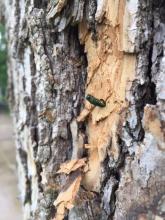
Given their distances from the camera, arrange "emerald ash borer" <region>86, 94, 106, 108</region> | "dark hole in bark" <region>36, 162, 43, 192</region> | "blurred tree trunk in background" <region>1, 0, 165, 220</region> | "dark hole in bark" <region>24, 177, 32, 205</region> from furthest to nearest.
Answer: "dark hole in bark" <region>24, 177, 32, 205</region>, "dark hole in bark" <region>36, 162, 43, 192</region>, "emerald ash borer" <region>86, 94, 106, 108</region>, "blurred tree trunk in background" <region>1, 0, 165, 220</region>

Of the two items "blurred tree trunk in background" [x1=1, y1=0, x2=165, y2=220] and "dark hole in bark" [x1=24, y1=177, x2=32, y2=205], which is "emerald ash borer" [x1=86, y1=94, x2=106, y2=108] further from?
"dark hole in bark" [x1=24, y1=177, x2=32, y2=205]

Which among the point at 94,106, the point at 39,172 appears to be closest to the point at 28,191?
the point at 39,172

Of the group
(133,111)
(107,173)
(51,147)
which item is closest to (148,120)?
(133,111)

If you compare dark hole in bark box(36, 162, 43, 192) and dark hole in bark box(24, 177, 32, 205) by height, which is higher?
dark hole in bark box(36, 162, 43, 192)

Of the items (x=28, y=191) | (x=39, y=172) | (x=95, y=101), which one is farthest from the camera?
(x=28, y=191)

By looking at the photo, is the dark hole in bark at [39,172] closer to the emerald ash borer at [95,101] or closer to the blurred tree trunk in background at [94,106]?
the blurred tree trunk in background at [94,106]

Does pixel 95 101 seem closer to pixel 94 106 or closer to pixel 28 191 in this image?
pixel 94 106

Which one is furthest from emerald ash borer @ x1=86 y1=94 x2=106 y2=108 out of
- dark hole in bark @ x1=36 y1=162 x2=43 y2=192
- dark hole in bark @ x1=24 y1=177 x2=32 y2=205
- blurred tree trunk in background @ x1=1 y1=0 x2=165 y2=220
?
dark hole in bark @ x1=24 y1=177 x2=32 y2=205
